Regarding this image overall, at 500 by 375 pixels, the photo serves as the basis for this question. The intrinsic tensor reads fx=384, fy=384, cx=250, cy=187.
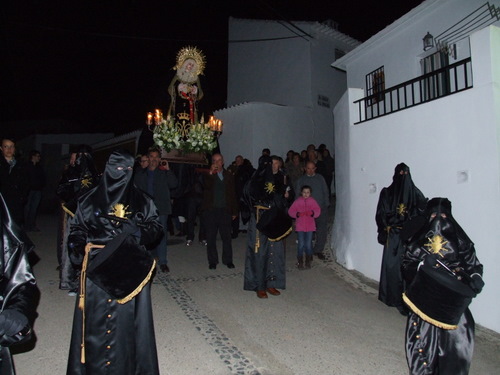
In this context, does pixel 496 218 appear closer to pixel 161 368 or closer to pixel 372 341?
pixel 372 341

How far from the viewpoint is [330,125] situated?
16984mm

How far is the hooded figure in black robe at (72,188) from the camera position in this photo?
5.64 meters

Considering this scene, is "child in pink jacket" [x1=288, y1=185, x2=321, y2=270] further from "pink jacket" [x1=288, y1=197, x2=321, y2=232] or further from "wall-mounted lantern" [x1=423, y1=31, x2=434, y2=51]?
"wall-mounted lantern" [x1=423, y1=31, x2=434, y2=51]

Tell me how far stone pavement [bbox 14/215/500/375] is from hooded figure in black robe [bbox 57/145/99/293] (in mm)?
246

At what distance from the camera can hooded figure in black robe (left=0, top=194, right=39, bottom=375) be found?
6.25ft

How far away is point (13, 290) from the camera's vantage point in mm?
2088

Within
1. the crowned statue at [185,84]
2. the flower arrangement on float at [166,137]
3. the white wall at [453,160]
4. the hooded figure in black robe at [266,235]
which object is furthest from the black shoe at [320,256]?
the crowned statue at [185,84]

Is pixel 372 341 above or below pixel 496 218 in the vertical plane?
below

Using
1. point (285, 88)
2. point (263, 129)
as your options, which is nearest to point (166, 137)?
point (263, 129)

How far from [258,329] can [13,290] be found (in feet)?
10.4

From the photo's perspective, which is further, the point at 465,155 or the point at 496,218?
the point at 465,155

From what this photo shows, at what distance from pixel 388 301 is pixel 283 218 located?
1.97 meters

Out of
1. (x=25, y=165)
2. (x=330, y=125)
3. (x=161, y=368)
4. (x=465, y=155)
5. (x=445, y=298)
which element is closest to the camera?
(x=445, y=298)

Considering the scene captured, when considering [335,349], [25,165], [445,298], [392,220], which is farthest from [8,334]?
[25,165]
